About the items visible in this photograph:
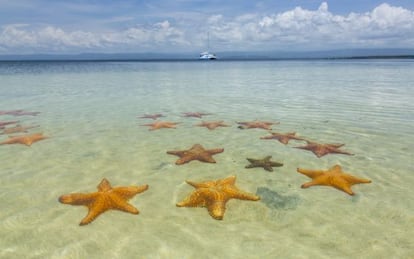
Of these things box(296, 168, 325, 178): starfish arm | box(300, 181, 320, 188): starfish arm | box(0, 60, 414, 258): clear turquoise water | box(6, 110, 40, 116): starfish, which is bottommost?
box(0, 60, 414, 258): clear turquoise water

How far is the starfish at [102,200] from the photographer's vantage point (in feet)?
12.6

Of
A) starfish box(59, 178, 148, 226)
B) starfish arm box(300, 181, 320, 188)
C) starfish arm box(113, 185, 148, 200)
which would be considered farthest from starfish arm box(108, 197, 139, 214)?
starfish arm box(300, 181, 320, 188)

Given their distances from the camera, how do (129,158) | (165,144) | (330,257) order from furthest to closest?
(165,144)
(129,158)
(330,257)

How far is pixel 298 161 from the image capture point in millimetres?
5953

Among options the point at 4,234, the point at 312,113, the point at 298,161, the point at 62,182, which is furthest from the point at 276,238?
the point at 312,113

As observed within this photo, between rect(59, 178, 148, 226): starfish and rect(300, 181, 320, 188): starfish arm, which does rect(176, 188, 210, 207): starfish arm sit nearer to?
rect(59, 178, 148, 226): starfish

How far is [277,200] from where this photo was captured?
14.5ft

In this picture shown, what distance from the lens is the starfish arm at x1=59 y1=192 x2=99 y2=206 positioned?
159 inches

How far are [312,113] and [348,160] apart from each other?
503 centimetres

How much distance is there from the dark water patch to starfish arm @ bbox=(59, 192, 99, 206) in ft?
7.54

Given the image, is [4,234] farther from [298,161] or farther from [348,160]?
[348,160]

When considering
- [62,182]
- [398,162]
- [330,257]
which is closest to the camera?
[330,257]

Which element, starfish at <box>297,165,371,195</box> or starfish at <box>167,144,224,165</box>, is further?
starfish at <box>167,144,224,165</box>

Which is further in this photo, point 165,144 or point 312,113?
point 312,113
